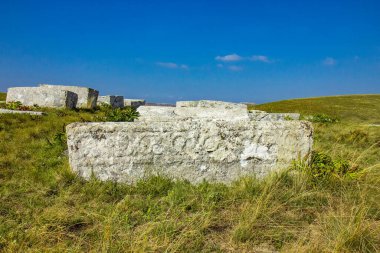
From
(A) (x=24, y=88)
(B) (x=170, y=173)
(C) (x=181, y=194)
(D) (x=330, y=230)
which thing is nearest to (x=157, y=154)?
(B) (x=170, y=173)

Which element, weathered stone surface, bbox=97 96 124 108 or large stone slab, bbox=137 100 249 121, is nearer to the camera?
large stone slab, bbox=137 100 249 121

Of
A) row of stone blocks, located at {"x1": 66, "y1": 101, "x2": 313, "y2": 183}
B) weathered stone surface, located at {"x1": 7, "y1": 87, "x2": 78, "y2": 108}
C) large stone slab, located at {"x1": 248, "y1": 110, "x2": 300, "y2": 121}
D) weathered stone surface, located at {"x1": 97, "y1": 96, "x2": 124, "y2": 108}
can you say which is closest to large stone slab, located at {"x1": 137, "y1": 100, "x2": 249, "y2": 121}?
row of stone blocks, located at {"x1": 66, "y1": 101, "x2": 313, "y2": 183}

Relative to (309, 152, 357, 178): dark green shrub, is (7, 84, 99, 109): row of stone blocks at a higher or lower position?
higher

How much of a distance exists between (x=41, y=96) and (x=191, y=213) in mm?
12199

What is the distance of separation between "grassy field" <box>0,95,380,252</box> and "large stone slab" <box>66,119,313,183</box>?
0.63 feet

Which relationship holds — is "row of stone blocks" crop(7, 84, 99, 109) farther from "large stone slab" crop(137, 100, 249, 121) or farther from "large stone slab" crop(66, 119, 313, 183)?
"large stone slab" crop(66, 119, 313, 183)

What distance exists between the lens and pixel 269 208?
3.12m

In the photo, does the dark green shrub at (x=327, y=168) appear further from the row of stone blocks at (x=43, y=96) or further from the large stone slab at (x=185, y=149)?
the row of stone blocks at (x=43, y=96)

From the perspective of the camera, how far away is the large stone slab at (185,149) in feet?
13.9

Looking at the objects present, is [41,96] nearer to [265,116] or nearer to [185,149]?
[265,116]

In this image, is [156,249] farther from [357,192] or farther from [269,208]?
[357,192]

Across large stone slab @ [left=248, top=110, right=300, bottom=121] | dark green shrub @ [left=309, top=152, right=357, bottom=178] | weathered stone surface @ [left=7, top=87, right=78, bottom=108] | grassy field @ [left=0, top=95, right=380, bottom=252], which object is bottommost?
grassy field @ [left=0, top=95, right=380, bottom=252]

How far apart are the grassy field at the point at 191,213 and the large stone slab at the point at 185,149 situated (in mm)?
192

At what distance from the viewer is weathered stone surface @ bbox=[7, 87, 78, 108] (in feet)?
42.9
